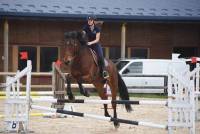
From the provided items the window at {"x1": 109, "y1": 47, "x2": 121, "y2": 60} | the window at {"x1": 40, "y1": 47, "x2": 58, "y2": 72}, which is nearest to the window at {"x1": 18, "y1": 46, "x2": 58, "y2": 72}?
the window at {"x1": 40, "y1": 47, "x2": 58, "y2": 72}

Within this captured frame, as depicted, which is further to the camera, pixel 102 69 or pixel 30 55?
pixel 30 55

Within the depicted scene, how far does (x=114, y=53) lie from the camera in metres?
27.5

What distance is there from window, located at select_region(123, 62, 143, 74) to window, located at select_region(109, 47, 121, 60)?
3.43 m

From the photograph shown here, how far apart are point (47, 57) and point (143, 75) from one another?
5.19 m

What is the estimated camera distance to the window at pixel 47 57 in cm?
2656

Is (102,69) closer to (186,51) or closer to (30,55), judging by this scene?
(30,55)

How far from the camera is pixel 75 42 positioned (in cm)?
1097

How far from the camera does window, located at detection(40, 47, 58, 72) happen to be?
2656 cm

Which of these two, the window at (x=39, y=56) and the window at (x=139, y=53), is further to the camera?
the window at (x=139, y=53)

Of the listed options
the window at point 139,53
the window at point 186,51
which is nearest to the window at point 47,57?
the window at point 139,53

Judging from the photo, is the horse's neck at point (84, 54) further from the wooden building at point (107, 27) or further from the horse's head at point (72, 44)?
the wooden building at point (107, 27)

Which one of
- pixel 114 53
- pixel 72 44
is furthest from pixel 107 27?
pixel 72 44

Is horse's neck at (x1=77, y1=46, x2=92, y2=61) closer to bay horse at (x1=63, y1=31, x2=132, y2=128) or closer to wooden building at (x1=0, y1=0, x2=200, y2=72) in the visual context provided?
bay horse at (x1=63, y1=31, x2=132, y2=128)

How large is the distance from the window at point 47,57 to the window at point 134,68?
434cm
